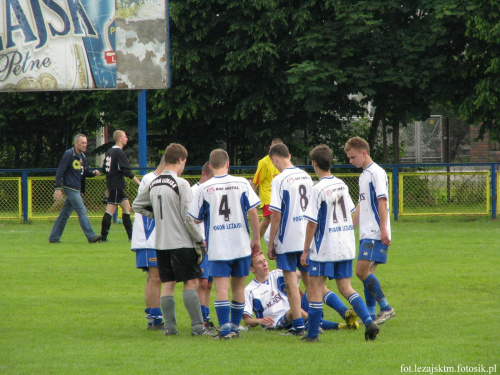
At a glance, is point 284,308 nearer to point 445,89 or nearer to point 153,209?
point 153,209

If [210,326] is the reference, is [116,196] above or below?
above

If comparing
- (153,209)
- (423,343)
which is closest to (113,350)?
(153,209)

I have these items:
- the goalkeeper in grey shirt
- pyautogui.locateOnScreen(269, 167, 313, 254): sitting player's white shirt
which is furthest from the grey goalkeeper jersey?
pyautogui.locateOnScreen(269, 167, 313, 254): sitting player's white shirt

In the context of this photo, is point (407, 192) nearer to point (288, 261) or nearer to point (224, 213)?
point (288, 261)

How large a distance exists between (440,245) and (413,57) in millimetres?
9577

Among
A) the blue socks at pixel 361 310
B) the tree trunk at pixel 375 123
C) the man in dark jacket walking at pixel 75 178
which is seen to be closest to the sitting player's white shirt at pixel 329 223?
the blue socks at pixel 361 310

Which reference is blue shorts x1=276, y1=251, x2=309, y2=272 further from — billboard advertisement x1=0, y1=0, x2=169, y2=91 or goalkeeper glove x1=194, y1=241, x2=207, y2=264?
billboard advertisement x1=0, y1=0, x2=169, y2=91

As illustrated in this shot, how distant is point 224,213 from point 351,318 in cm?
155

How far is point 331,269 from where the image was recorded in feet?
23.7

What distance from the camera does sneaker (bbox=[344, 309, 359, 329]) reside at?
763cm

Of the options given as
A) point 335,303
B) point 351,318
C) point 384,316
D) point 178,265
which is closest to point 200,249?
point 178,265

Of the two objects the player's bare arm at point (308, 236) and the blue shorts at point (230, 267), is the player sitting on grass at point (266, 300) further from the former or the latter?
the player's bare arm at point (308, 236)

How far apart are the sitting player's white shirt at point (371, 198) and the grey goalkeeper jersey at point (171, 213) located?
1.68 m

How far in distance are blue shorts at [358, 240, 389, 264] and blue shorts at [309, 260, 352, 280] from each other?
22.9 inches
